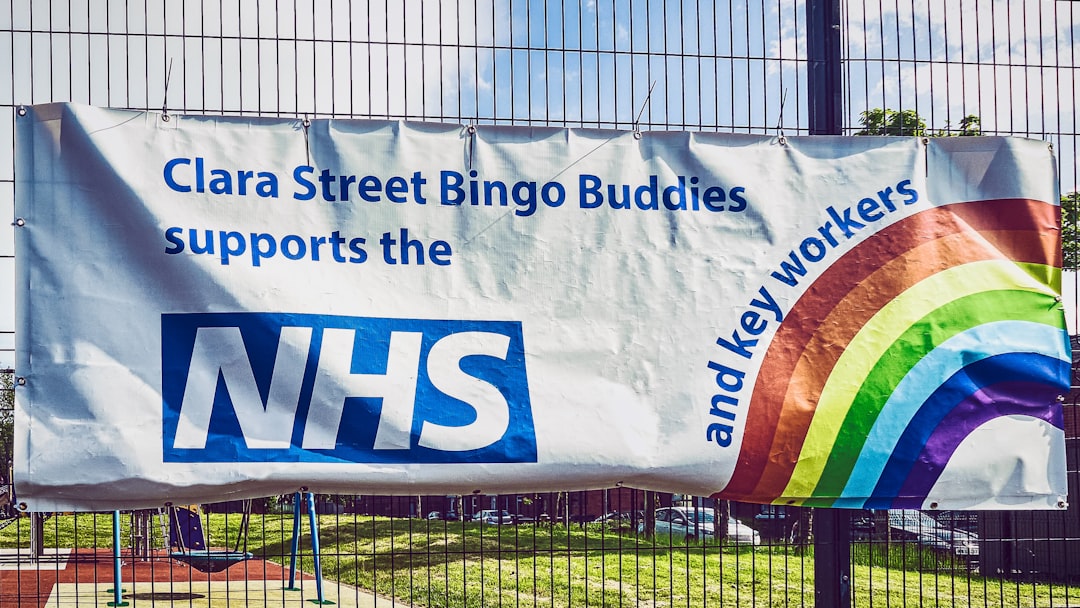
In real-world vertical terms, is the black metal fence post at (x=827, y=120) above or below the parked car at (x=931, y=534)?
above

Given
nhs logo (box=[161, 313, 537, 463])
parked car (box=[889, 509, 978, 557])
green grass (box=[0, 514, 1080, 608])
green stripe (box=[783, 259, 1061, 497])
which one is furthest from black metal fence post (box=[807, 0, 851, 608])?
parked car (box=[889, 509, 978, 557])

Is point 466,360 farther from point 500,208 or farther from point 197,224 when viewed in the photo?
point 197,224

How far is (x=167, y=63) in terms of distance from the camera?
17.0 feet

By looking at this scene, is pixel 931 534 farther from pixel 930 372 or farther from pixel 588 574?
pixel 930 372

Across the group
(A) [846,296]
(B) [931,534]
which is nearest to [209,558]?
(A) [846,296]

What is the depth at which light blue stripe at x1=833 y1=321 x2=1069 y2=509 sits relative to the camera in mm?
4930

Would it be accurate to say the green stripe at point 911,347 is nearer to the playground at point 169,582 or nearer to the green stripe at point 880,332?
the green stripe at point 880,332

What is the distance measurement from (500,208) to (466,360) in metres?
0.67

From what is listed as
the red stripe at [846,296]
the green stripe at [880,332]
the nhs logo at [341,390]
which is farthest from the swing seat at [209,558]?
the green stripe at [880,332]

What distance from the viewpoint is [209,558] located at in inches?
228

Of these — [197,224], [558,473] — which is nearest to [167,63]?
[197,224]

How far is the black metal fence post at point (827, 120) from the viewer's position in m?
5.27

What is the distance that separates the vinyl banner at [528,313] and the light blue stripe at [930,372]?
1cm

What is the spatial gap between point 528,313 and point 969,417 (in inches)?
82.2
